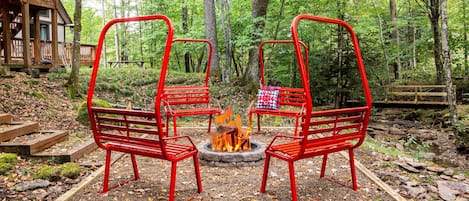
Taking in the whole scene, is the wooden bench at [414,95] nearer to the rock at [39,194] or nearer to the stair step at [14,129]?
the stair step at [14,129]

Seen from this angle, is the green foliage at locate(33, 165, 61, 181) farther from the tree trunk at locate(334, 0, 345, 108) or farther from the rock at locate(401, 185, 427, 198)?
the tree trunk at locate(334, 0, 345, 108)

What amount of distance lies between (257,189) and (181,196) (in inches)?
31.1

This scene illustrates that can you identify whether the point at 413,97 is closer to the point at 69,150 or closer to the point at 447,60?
the point at 447,60

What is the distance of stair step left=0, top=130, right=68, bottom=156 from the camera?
165 inches

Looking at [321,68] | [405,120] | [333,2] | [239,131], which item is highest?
[333,2]

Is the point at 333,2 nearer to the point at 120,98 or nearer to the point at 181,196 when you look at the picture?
the point at 120,98

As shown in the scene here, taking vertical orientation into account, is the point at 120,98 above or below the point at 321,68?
below

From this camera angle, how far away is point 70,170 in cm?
380

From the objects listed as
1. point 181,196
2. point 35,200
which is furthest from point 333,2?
point 35,200

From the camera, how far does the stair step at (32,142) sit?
4.20m

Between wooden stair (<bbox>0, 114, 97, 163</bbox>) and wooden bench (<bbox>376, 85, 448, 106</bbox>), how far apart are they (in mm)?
10178

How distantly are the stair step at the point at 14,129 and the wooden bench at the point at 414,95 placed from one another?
35.0 feet

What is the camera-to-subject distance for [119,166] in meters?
4.21

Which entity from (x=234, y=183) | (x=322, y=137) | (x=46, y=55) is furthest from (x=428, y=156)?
(x=46, y=55)
